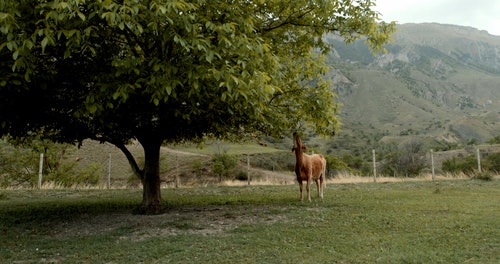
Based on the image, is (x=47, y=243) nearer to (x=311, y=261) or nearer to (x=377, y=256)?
(x=311, y=261)

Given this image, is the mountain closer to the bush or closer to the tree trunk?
the bush

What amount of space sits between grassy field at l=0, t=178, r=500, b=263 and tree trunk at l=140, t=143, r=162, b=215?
1.37 ft

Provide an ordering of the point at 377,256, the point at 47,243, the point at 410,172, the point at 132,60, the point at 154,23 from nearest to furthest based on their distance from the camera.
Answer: the point at 154,23 < the point at 377,256 < the point at 132,60 < the point at 47,243 < the point at 410,172

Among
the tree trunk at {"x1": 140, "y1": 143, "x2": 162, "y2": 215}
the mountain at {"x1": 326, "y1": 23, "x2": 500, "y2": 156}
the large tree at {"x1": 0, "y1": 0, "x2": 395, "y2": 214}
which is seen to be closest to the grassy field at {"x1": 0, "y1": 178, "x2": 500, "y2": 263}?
the tree trunk at {"x1": 140, "y1": 143, "x2": 162, "y2": 215}

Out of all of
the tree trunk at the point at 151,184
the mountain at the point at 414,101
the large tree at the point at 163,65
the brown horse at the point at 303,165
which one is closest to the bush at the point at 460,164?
the brown horse at the point at 303,165

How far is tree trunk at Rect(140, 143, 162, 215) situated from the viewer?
1045 cm

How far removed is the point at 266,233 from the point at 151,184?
409 centimetres

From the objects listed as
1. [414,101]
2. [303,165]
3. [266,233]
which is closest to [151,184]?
[266,233]

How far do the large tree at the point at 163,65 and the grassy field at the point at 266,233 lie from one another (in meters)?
1.94

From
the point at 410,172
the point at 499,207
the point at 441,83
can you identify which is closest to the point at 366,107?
the point at 441,83

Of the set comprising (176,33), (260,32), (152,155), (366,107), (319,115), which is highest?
(366,107)

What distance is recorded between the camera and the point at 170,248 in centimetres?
677

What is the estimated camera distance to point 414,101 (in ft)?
371

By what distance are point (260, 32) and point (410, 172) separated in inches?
1135
